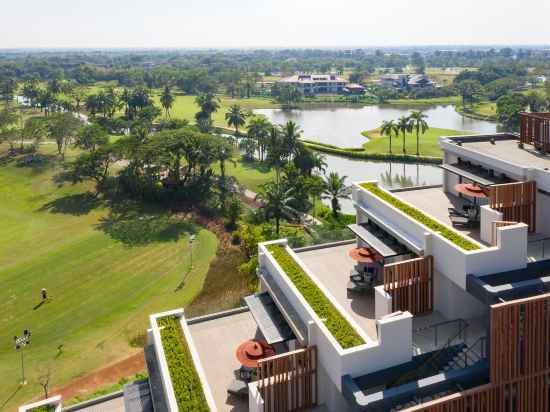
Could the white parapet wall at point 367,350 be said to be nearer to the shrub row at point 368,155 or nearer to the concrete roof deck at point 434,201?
the concrete roof deck at point 434,201

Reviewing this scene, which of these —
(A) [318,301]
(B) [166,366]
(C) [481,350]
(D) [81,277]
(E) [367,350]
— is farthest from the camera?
(D) [81,277]

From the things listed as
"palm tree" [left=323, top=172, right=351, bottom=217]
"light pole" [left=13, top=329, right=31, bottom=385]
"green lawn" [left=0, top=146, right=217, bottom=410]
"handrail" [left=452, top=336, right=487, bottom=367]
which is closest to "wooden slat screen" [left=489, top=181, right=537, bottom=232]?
"handrail" [left=452, top=336, right=487, bottom=367]

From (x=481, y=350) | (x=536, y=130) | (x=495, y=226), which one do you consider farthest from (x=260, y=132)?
(x=481, y=350)

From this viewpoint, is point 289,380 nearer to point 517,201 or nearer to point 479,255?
point 479,255

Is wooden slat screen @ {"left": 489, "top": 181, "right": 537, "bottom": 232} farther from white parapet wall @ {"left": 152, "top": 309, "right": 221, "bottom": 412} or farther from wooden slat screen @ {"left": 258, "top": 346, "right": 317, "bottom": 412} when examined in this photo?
white parapet wall @ {"left": 152, "top": 309, "right": 221, "bottom": 412}

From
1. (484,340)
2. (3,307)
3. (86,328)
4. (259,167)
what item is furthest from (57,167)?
(484,340)

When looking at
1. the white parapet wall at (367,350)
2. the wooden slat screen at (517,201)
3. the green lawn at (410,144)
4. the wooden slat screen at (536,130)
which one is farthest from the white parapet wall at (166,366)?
the green lawn at (410,144)

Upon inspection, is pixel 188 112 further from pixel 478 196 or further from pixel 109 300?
pixel 478 196
